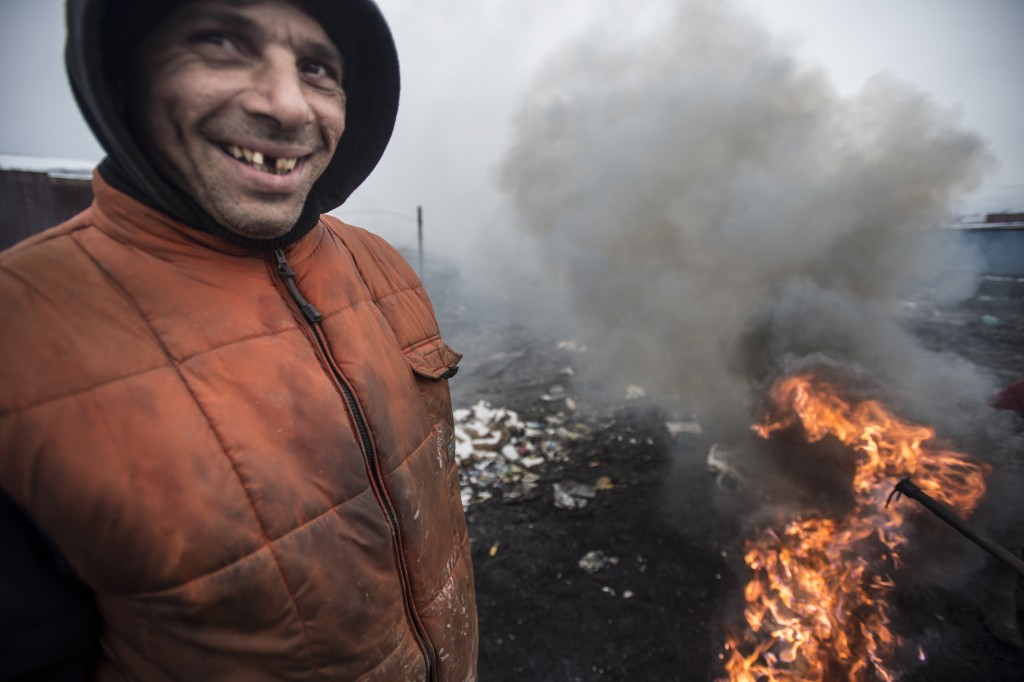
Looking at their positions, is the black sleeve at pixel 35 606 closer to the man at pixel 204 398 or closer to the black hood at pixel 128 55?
the man at pixel 204 398

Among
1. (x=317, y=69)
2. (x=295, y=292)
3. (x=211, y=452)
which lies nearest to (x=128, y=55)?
(x=317, y=69)

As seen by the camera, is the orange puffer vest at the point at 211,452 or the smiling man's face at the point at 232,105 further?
the smiling man's face at the point at 232,105

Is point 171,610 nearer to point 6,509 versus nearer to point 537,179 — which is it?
point 6,509

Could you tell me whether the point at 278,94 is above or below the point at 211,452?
above

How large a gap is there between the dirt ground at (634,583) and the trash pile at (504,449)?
0.39ft

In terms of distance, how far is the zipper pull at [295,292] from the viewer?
105 centimetres

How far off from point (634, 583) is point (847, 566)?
164cm

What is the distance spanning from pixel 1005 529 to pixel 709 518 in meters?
2.07

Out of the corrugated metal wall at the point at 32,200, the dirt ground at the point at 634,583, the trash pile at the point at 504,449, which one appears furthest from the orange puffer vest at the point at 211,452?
the corrugated metal wall at the point at 32,200

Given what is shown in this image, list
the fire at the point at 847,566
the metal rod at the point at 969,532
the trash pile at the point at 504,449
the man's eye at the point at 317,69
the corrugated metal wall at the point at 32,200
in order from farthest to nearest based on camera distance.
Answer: the corrugated metal wall at the point at 32,200 < the trash pile at the point at 504,449 < the fire at the point at 847,566 < the metal rod at the point at 969,532 < the man's eye at the point at 317,69

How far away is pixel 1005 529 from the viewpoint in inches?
124

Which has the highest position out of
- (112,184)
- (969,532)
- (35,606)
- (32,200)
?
(112,184)

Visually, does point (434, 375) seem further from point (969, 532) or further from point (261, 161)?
point (969, 532)

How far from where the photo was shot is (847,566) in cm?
321
